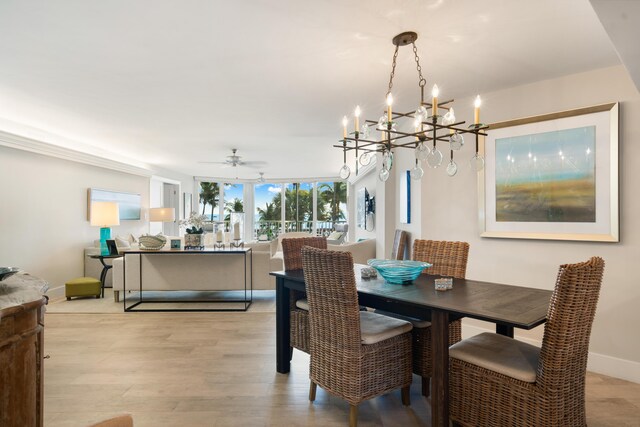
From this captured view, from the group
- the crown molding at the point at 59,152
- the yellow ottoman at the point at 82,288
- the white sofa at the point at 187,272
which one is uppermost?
the crown molding at the point at 59,152

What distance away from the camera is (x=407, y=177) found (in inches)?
171

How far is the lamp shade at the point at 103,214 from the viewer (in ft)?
17.5

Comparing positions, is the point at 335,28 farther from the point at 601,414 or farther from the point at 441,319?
the point at 601,414

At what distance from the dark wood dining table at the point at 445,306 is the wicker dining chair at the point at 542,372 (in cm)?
9

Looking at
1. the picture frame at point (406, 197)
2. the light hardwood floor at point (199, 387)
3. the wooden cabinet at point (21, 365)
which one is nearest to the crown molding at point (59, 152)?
the light hardwood floor at point (199, 387)

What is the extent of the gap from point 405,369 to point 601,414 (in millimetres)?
1239

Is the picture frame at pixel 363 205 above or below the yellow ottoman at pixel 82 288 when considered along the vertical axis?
above

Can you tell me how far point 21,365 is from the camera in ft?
4.07

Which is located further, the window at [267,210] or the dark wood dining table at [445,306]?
the window at [267,210]

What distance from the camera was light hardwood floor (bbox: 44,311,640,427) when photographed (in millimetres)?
2141

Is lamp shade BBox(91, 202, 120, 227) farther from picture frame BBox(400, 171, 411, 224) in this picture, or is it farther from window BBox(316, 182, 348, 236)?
window BBox(316, 182, 348, 236)

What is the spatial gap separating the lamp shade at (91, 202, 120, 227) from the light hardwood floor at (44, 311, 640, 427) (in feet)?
6.82

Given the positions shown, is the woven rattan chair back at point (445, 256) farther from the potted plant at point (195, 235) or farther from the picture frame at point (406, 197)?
the potted plant at point (195, 235)

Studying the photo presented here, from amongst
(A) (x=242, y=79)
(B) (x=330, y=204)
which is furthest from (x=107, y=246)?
(B) (x=330, y=204)
